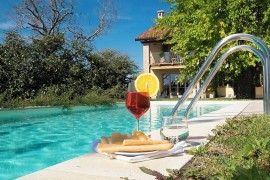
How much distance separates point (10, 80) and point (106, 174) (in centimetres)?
1598

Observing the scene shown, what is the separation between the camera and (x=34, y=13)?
2556 cm

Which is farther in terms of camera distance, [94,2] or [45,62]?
[94,2]

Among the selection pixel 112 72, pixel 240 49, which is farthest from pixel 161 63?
pixel 240 49

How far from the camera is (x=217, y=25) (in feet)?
54.4

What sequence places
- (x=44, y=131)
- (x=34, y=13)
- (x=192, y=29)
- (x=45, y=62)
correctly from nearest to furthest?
(x=44, y=131) → (x=192, y=29) → (x=45, y=62) → (x=34, y=13)

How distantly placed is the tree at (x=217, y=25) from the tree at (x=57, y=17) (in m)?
9.21

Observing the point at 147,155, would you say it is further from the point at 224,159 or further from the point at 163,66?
the point at 163,66

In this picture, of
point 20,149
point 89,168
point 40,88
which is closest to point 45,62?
point 40,88

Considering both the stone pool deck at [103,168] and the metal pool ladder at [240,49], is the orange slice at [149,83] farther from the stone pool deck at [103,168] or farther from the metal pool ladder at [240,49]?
the metal pool ladder at [240,49]

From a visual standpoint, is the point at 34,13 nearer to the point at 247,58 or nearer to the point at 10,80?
the point at 10,80

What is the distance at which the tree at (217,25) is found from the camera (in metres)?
16.2

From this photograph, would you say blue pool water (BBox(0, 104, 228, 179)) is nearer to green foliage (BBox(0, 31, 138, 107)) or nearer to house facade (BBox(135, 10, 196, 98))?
green foliage (BBox(0, 31, 138, 107))

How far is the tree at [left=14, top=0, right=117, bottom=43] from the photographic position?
25.2 m

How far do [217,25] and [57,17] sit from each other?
1396cm
